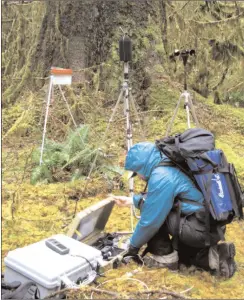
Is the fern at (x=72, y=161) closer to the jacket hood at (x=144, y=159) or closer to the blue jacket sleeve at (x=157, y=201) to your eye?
the jacket hood at (x=144, y=159)

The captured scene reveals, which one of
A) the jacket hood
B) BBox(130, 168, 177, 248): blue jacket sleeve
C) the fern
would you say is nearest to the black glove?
BBox(130, 168, 177, 248): blue jacket sleeve

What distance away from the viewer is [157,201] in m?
3.22

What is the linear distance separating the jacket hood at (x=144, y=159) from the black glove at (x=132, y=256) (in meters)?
0.63

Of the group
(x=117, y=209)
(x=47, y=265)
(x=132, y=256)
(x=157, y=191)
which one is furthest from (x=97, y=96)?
(x=47, y=265)

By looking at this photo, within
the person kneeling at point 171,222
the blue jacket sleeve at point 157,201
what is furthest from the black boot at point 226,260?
the blue jacket sleeve at point 157,201

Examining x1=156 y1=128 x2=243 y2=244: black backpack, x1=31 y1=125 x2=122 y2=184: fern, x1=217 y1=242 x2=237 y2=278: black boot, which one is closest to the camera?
x1=156 y1=128 x2=243 y2=244: black backpack

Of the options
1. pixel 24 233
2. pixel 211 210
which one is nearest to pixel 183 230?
pixel 211 210

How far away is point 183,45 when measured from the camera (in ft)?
31.4

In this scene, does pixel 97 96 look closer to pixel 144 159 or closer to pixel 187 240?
pixel 144 159

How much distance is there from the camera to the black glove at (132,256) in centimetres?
349

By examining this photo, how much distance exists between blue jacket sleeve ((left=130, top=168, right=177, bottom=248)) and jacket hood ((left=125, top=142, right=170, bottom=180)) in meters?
0.12

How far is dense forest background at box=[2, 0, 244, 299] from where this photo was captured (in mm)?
4516

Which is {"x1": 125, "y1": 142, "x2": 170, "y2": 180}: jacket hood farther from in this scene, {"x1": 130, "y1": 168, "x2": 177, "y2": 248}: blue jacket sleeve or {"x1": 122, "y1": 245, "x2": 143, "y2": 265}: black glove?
{"x1": 122, "y1": 245, "x2": 143, "y2": 265}: black glove

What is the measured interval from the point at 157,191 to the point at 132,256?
72cm
